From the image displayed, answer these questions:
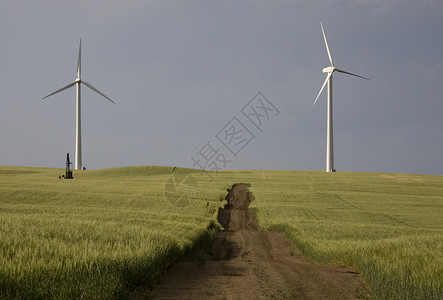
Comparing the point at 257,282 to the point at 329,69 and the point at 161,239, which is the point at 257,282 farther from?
the point at 329,69

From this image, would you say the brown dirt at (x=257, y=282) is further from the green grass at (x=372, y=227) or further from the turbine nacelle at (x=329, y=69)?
the turbine nacelle at (x=329, y=69)

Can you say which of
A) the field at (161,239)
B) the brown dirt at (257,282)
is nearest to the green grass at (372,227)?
the field at (161,239)

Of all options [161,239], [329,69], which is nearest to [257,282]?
[161,239]

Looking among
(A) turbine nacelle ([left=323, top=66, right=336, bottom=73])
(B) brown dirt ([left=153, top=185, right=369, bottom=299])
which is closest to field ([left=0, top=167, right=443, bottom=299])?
(B) brown dirt ([left=153, top=185, right=369, bottom=299])

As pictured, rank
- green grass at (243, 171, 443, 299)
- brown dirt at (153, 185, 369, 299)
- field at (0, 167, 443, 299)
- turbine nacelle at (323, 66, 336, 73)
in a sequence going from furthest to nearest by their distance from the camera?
turbine nacelle at (323, 66, 336, 73), green grass at (243, 171, 443, 299), brown dirt at (153, 185, 369, 299), field at (0, 167, 443, 299)

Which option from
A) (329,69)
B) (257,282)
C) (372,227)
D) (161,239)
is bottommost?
(372,227)

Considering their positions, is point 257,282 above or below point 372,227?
above

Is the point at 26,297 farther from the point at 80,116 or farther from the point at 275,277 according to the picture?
the point at 80,116

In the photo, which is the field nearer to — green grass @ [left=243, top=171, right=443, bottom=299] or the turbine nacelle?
green grass @ [left=243, top=171, right=443, bottom=299]

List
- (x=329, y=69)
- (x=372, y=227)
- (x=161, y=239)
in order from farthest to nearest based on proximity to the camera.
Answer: (x=329, y=69) → (x=372, y=227) → (x=161, y=239)

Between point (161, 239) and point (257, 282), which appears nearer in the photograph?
point (257, 282)

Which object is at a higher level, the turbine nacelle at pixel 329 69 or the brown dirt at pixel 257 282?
the turbine nacelle at pixel 329 69

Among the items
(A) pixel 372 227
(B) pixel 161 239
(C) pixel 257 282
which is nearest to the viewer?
(C) pixel 257 282

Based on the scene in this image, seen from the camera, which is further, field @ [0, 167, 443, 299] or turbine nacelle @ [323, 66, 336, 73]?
turbine nacelle @ [323, 66, 336, 73]
